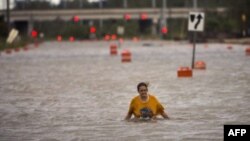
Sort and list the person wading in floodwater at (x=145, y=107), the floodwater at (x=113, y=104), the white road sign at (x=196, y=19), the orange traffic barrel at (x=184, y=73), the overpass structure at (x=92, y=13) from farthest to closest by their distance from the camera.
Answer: the overpass structure at (x=92, y=13) → the white road sign at (x=196, y=19) → the orange traffic barrel at (x=184, y=73) → the person wading in floodwater at (x=145, y=107) → the floodwater at (x=113, y=104)

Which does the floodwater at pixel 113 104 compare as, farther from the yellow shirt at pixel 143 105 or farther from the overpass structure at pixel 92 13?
the overpass structure at pixel 92 13

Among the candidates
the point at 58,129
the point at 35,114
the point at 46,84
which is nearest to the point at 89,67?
the point at 46,84

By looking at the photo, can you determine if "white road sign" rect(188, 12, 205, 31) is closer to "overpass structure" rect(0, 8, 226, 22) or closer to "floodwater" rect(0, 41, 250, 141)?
"floodwater" rect(0, 41, 250, 141)

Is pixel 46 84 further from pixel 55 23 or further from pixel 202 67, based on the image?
pixel 55 23

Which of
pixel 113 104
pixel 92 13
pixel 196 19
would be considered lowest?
pixel 92 13

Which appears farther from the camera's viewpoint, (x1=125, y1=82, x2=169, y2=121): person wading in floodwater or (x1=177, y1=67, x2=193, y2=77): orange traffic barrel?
(x1=177, y1=67, x2=193, y2=77): orange traffic barrel

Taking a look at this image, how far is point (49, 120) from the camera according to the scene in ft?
54.7

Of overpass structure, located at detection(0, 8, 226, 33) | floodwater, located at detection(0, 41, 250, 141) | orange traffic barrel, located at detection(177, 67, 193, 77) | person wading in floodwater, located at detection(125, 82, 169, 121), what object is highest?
person wading in floodwater, located at detection(125, 82, 169, 121)

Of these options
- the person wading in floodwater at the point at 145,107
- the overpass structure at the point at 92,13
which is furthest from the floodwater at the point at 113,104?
the overpass structure at the point at 92,13

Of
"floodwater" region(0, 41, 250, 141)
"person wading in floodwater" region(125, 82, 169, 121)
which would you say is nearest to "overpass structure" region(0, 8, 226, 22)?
"floodwater" region(0, 41, 250, 141)

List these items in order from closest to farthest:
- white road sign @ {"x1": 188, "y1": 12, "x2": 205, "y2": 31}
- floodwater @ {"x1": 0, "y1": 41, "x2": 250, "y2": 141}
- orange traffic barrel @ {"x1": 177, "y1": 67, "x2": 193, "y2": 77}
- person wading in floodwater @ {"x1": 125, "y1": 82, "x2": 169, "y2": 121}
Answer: floodwater @ {"x1": 0, "y1": 41, "x2": 250, "y2": 141}
person wading in floodwater @ {"x1": 125, "y1": 82, "x2": 169, "y2": 121}
orange traffic barrel @ {"x1": 177, "y1": 67, "x2": 193, "y2": 77}
white road sign @ {"x1": 188, "y1": 12, "x2": 205, "y2": 31}

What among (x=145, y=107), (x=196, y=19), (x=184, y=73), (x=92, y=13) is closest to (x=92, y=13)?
(x=92, y=13)

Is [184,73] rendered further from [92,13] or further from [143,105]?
[92,13]

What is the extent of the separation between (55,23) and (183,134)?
469 ft
